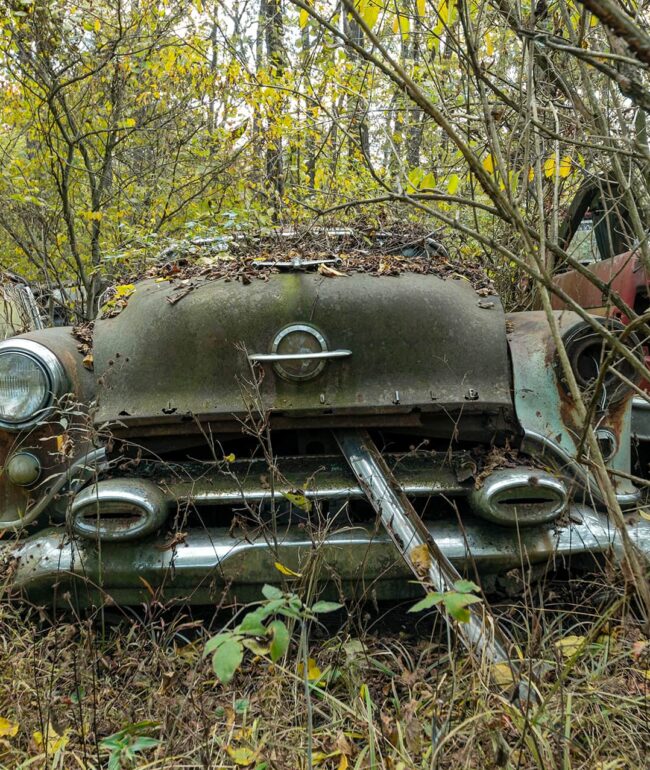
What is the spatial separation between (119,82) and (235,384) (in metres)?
5.25

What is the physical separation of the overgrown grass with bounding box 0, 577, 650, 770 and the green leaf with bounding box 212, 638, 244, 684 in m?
0.24

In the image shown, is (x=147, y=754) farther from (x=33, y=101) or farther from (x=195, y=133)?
(x=195, y=133)

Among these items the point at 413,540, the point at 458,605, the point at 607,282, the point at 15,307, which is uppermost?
the point at 607,282

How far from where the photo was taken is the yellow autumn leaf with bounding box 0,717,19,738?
1.67m

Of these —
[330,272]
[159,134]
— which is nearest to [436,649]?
[330,272]

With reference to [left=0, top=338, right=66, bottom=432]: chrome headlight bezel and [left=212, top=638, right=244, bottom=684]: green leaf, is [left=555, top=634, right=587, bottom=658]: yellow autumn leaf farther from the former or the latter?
[left=0, top=338, right=66, bottom=432]: chrome headlight bezel

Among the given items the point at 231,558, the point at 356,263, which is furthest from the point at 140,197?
the point at 231,558

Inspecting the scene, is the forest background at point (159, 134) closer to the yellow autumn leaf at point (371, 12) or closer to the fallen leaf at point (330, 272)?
the fallen leaf at point (330, 272)

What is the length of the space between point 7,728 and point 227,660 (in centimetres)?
90

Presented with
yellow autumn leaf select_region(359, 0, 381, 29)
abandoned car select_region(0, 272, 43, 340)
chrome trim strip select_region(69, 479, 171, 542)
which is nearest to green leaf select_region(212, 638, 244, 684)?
chrome trim strip select_region(69, 479, 171, 542)

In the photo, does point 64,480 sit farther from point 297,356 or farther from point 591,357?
point 591,357

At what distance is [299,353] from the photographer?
2369 mm

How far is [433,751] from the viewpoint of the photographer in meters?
1.41

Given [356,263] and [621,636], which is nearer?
[621,636]
